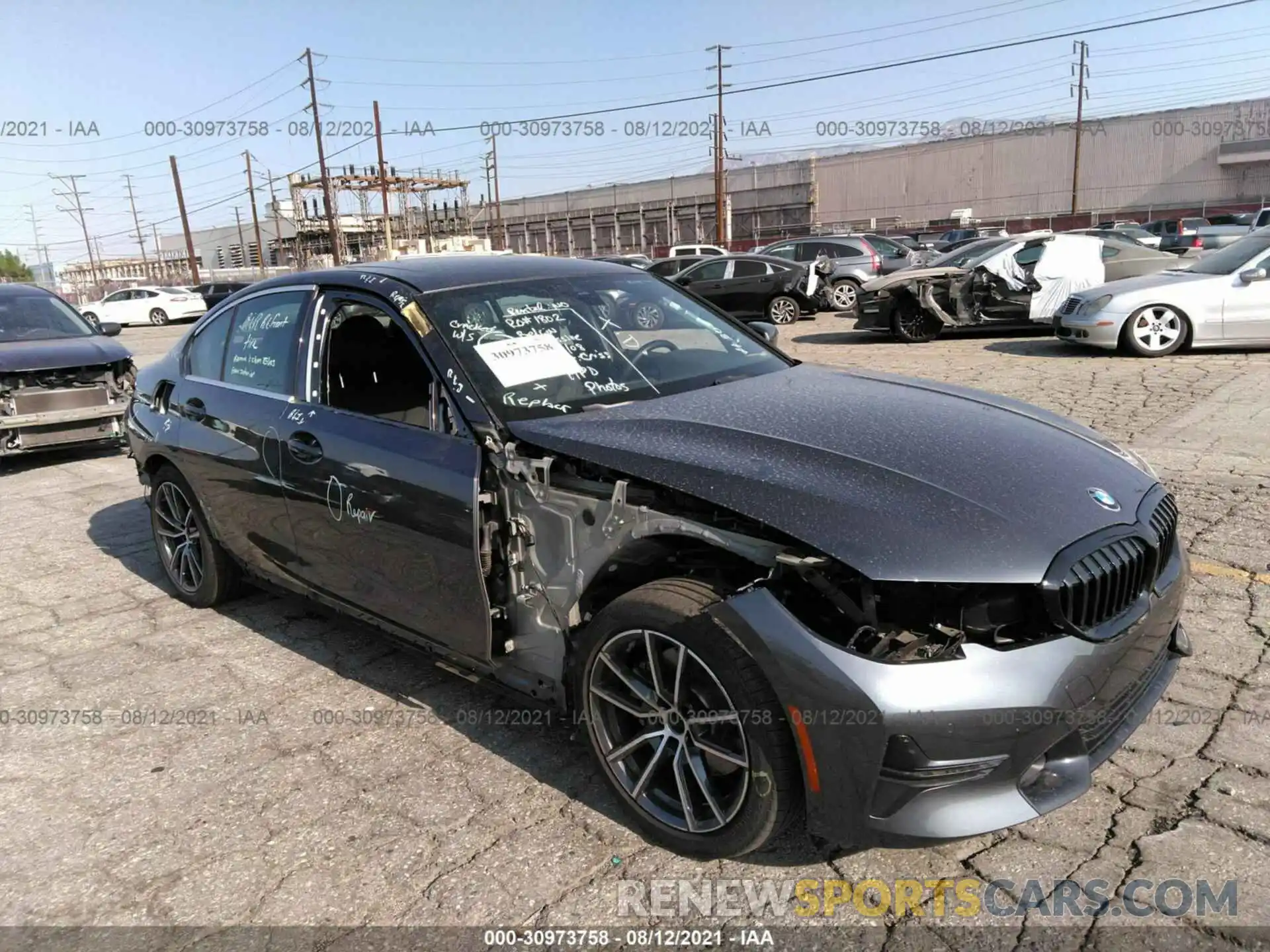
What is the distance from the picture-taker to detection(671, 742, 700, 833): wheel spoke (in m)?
2.55

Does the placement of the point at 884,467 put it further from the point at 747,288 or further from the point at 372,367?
the point at 747,288

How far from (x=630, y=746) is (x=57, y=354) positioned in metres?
8.05

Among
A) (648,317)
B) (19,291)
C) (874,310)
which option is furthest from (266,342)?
(874,310)

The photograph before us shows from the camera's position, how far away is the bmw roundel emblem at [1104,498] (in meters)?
2.51

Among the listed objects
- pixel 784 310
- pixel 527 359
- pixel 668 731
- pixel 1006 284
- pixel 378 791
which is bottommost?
pixel 378 791

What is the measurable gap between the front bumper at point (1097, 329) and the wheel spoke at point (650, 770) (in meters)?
10.1

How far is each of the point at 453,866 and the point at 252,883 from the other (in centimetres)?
60

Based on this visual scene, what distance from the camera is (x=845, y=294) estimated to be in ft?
59.7

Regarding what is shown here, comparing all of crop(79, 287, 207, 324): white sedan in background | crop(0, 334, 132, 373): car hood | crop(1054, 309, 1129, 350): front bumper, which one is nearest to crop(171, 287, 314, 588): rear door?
crop(0, 334, 132, 373): car hood

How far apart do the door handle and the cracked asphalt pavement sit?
2.56ft

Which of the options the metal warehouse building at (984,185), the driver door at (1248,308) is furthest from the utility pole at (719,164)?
the driver door at (1248,308)

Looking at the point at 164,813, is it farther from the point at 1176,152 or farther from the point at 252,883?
the point at 1176,152

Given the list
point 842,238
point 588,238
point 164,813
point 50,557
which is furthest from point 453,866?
point 588,238

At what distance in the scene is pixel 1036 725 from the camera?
84.6 inches
